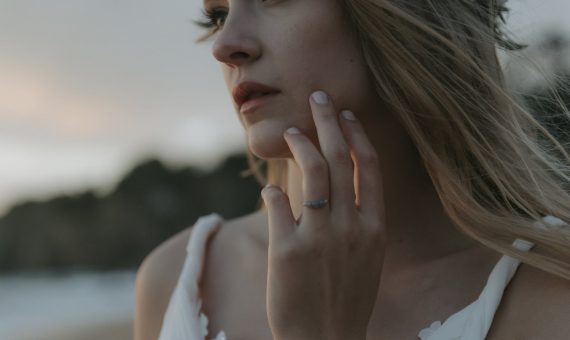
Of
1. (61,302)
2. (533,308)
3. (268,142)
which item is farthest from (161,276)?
(61,302)

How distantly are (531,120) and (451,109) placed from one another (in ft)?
0.95

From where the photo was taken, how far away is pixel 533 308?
2.12 metres

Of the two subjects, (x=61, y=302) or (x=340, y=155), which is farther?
(x=61, y=302)

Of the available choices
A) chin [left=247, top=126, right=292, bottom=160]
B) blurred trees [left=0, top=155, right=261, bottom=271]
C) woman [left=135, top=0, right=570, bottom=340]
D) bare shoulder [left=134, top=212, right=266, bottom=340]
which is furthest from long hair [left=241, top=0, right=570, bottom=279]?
blurred trees [left=0, top=155, right=261, bottom=271]

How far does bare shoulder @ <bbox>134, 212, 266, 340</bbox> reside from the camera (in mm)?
2891

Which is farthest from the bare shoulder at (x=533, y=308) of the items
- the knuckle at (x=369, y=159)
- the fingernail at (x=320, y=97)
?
the fingernail at (x=320, y=97)

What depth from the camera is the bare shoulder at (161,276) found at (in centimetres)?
289

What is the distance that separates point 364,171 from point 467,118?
0.43 m

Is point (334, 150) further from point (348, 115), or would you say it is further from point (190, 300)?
point (190, 300)

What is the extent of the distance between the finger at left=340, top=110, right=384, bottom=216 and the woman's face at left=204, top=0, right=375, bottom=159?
0.32 feet

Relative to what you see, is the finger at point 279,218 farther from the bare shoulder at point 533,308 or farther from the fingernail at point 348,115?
the bare shoulder at point 533,308

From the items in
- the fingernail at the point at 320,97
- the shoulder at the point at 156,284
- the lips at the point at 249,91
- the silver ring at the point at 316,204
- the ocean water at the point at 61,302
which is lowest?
the ocean water at the point at 61,302

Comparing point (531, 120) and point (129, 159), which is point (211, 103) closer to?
point (531, 120)

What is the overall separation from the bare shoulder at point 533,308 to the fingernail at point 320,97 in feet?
2.59
